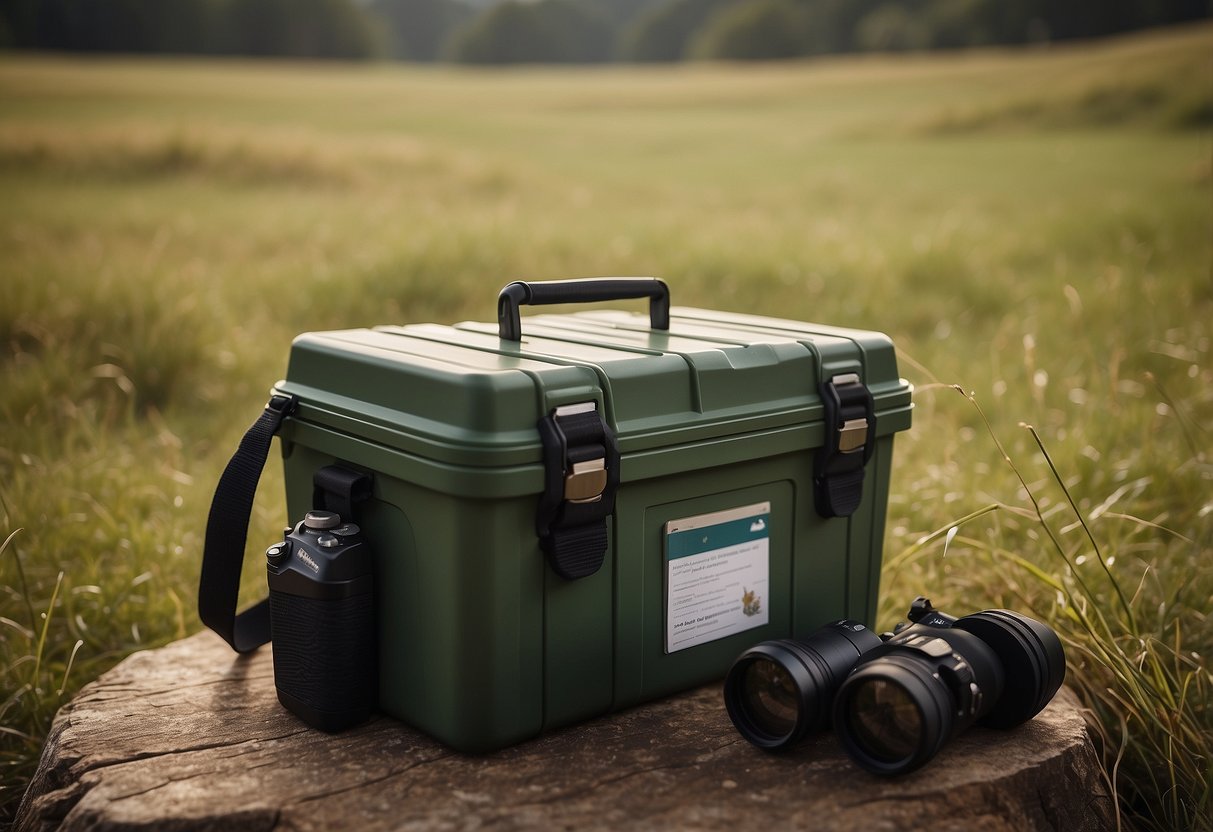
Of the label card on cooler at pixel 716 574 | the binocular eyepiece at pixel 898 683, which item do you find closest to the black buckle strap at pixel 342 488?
the label card on cooler at pixel 716 574

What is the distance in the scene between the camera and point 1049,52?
26.9 m

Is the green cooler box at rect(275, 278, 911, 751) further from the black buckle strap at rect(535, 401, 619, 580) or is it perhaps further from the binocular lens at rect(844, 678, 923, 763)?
the binocular lens at rect(844, 678, 923, 763)

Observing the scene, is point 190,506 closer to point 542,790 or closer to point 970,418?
point 542,790

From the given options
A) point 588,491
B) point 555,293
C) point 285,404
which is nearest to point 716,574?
point 588,491

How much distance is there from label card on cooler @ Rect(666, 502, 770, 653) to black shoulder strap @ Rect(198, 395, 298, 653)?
883 millimetres

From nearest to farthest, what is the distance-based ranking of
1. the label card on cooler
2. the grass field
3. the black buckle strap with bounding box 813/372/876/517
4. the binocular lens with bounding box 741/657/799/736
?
the binocular lens with bounding box 741/657/799/736 < the label card on cooler < the black buckle strap with bounding box 813/372/876/517 < the grass field

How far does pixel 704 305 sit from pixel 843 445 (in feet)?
13.6

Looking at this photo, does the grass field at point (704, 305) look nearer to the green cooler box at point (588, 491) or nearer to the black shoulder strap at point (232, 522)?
the green cooler box at point (588, 491)

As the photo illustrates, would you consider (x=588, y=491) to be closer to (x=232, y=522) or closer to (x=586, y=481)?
(x=586, y=481)

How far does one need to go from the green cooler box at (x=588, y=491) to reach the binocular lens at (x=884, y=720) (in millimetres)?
457

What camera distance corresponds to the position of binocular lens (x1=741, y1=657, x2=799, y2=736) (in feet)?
6.61

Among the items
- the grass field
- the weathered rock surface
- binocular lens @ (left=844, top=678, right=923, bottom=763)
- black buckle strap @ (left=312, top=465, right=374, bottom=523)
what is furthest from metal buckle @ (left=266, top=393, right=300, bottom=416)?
binocular lens @ (left=844, top=678, right=923, bottom=763)

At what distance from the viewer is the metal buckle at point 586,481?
189 centimetres

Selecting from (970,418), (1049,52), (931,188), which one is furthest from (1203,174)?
(1049,52)
